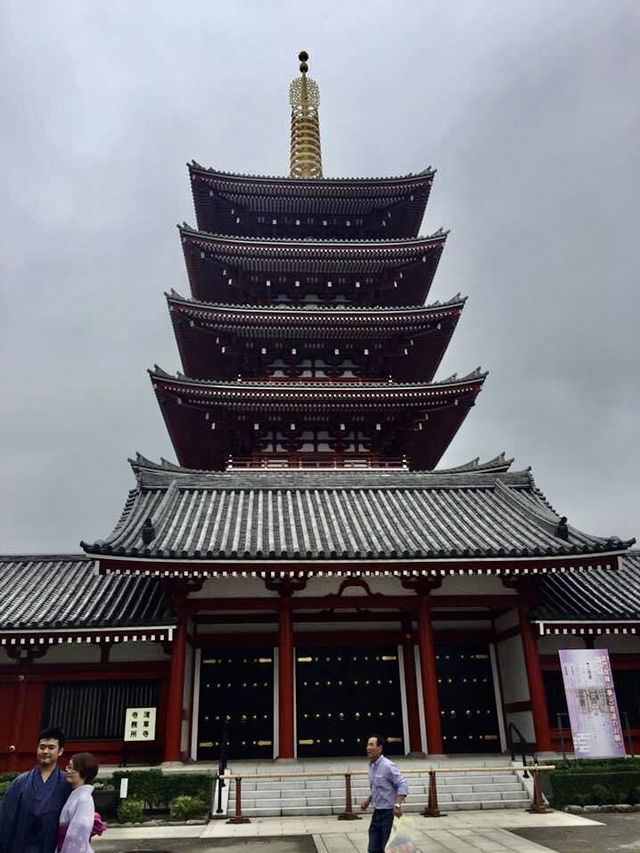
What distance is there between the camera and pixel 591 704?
47.7 ft

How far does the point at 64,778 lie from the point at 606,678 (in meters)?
13.4

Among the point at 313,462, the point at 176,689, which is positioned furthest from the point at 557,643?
the point at 313,462

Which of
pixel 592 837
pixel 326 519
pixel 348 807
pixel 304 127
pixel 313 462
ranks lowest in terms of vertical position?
pixel 592 837

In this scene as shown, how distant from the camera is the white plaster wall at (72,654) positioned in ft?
53.1

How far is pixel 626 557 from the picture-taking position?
2106cm

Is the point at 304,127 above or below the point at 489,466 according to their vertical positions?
above

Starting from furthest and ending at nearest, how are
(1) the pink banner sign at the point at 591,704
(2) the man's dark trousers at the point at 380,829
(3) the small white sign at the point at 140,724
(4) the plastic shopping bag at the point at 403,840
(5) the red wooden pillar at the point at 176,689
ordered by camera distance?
(3) the small white sign at the point at 140,724, (5) the red wooden pillar at the point at 176,689, (1) the pink banner sign at the point at 591,704, (2) the man's dark trousers at the point at 380,829, (4) the plastic shopping bag at the point at 403,840

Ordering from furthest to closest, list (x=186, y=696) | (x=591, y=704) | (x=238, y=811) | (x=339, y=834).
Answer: (x=186, y=696), (x=591, y=704), (x=238, y=811), (x=339, y=834)

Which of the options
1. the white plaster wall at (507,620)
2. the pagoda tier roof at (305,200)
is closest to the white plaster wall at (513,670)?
the white plaster wall at (507,620)

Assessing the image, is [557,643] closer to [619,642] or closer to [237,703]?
[619,642]

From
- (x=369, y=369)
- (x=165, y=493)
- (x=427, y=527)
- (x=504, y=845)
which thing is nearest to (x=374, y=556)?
(x=427, y=527)

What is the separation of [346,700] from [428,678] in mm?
2803

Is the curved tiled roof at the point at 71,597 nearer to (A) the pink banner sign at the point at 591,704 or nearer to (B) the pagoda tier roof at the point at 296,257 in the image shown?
(A) the pink banner sign at the point at 591,704

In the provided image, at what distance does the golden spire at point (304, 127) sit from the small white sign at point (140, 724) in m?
26.1
